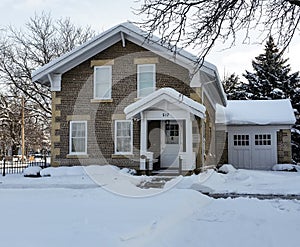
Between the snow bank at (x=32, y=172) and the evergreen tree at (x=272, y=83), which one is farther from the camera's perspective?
the evergreen tree at (x=272, y=83)

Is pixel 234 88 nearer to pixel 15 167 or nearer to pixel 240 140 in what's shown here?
pixel 240 140

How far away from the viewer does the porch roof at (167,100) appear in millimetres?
14398

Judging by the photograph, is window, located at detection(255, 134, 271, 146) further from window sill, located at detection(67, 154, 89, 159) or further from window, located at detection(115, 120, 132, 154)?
window sill, located at detection(67, 154, 89, 159)

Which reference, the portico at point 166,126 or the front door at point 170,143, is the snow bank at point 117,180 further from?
the front door at point 170,143

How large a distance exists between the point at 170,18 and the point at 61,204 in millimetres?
4738

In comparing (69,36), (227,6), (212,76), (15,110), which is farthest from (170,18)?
(15,110)

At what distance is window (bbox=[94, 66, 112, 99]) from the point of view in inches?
670

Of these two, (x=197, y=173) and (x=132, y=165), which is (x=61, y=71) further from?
(x=197, y=173)

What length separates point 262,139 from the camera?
21.1m

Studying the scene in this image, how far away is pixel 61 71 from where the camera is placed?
679 inches

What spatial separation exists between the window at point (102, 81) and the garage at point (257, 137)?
7.91 meters

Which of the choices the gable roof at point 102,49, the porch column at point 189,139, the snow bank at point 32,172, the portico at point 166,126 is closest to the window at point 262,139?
the gable roof at point 102,49

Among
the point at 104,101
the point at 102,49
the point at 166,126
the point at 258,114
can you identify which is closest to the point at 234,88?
the point at 258,114

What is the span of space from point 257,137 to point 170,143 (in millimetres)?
6800
